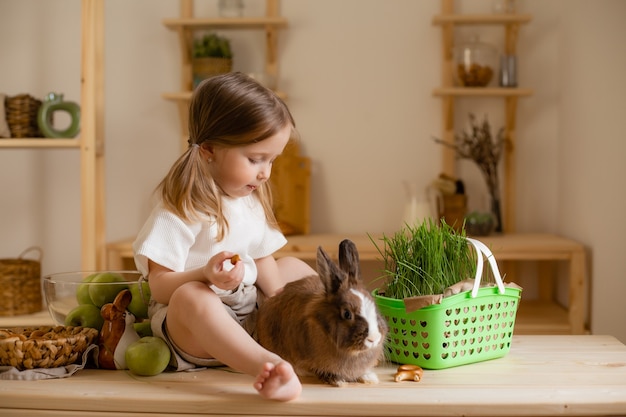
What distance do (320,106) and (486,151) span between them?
663 millimetres

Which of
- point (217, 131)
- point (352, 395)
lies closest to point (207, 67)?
point (217, 131)

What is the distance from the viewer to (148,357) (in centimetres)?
126

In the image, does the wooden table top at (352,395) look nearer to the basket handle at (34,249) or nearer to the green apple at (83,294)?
the green apple at (83,294)

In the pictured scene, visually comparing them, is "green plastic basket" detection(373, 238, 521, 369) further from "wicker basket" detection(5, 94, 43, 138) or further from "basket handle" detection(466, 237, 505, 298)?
"wicker basket" detection(5, 94, 43, 138)

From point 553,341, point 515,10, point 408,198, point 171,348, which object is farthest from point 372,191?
point 171,348

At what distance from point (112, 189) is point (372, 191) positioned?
1036 mm

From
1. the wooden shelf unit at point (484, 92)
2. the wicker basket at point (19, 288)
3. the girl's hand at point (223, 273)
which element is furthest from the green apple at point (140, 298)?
the wooden shelf unit at point (484, 92)

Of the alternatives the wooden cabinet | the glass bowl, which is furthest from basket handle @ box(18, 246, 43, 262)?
the glass bowl

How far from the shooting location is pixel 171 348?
4.28ft

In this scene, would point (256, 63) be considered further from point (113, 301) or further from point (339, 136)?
point (113, 301)

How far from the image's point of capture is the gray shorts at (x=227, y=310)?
1.30 meters

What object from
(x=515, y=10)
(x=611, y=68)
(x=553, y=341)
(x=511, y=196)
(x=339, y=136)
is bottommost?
(x=553, y=341)

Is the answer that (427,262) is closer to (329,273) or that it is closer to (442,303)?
(442,303)

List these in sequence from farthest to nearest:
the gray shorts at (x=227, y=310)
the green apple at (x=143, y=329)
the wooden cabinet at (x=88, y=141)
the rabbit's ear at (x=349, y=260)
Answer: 1. the wooden cabinet at (x=88, y=141)
2. the green apple at (x=143, y=329)
3. the gray shorts at (x=227, y=310)
4. the rabbit's ear at (x=349, y=260)
